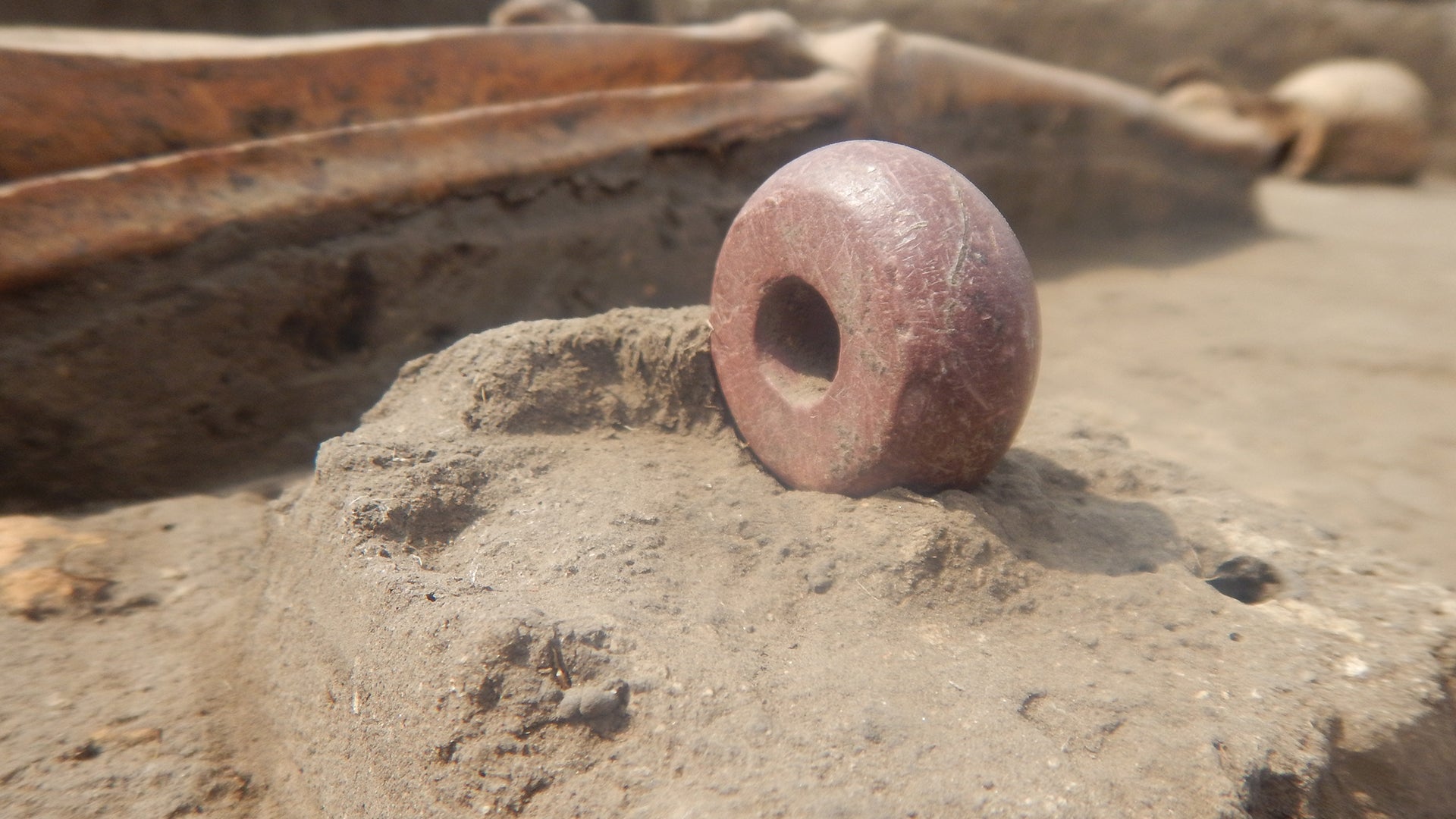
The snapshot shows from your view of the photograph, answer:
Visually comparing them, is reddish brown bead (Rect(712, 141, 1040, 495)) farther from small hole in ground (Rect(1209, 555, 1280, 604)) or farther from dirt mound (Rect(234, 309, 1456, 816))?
small hole in ground (Rect(1209, 555, 1280, 604))

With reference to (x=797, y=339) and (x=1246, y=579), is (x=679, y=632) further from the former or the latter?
(x=1246, y=579)

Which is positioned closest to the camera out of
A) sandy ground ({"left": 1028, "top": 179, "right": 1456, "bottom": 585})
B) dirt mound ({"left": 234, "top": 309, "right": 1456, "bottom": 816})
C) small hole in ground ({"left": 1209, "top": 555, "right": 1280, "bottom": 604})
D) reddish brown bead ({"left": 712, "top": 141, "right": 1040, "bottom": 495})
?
dirt mound ({"left": 234, "top": 309, "right": 1456, "bottom": 816})

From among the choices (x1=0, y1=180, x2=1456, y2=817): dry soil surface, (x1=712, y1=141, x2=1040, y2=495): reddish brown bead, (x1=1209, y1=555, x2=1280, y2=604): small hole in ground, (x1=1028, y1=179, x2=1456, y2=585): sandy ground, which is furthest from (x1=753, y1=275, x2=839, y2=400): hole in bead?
(x1=1209, y1=555, x2=1280, y2=604): small hole in ground

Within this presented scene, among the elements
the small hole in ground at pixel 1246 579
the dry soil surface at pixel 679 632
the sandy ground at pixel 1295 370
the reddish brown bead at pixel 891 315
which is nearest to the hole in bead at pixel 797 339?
the reddish brown bead at pixel 891 315

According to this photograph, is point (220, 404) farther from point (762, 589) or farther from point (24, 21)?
point (24, 21)

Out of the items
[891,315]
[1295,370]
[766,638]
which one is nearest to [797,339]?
[891,315]

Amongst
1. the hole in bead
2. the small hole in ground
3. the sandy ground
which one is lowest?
the sandy ground

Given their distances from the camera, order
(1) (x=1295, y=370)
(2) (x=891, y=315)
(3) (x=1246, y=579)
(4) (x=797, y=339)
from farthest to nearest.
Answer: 1. (1) (x=1295, y=370)
2. (4) (x=797, y=339)
3. (3) (x=1246, y=579)
4. (2) (x=891, y=315)

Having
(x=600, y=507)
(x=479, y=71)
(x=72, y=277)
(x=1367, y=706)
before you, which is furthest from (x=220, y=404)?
(x=1367, y=706)
